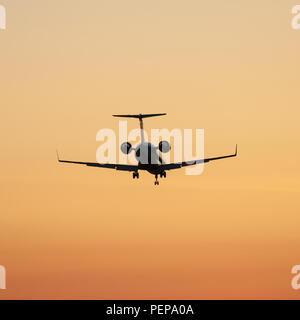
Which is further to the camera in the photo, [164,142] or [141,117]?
[141,117]

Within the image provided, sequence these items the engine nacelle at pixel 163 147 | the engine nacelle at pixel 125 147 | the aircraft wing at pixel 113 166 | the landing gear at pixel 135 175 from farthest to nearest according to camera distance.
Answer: the landing gear at pixel 135 175, the aircraft wing at pixel 113 166, the engine nacelle at pixel 125 147, the engine nacelle at pixel 163 147

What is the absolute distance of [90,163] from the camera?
129 m

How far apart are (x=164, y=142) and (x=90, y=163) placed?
13.1 m

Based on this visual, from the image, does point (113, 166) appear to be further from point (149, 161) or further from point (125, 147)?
point (149, 161)

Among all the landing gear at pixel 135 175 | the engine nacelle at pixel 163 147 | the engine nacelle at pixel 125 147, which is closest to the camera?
the engine nacelle at pixel 163 147

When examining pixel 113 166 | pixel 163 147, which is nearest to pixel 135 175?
pixel 113 166

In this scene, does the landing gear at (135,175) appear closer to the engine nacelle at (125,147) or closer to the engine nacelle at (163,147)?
the engine nacelle at (125,147)

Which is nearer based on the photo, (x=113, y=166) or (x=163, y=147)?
(x=163, y=147)

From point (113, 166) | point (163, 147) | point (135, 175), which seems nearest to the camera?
point (163, 147)

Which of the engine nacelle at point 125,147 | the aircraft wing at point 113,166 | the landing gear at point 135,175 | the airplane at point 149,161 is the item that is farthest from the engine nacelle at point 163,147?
the landing gear at point 135,175

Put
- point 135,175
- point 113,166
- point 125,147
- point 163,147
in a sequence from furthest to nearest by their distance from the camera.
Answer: point 135,175 < point 113,166 < point 125,147 < point 163,147

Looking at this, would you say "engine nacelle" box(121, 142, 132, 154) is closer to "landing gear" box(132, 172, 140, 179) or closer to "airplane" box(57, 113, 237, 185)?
"airplane" box(57, 113, 237, 185)
